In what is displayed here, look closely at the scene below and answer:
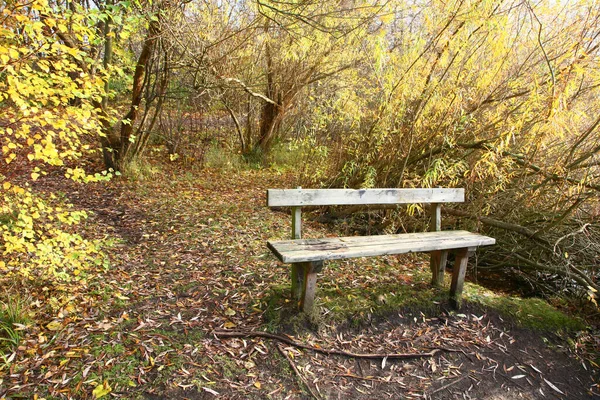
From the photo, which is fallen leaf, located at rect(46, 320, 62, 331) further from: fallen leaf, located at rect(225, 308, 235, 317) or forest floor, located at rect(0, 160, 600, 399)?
fallen leaf, located at rect(225, 308, 235, 317)

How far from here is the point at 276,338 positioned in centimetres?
257

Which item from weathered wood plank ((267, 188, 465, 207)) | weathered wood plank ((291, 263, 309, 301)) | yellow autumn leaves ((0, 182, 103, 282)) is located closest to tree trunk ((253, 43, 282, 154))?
weathered wood plank ((267, 188, 465, 207))

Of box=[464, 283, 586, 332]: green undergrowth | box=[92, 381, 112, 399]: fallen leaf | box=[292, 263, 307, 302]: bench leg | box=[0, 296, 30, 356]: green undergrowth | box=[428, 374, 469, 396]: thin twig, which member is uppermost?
box=[292, 263, 307, 302]: bench leg

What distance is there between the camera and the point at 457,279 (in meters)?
3.21

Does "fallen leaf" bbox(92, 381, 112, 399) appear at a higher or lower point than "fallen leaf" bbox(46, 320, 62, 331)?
lower

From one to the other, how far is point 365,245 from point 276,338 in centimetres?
99

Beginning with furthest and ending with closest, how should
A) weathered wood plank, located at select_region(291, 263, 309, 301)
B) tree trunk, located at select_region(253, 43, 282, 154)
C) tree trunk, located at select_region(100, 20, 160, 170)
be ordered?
tree trunk, located at select_region(253, 43, 282, 154) < tree trunk, located at select_region(100, 20, 160, 170) < weathered wood plank, located at select_region(291, 263, 309, 301)

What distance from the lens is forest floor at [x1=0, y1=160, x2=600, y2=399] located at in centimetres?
218

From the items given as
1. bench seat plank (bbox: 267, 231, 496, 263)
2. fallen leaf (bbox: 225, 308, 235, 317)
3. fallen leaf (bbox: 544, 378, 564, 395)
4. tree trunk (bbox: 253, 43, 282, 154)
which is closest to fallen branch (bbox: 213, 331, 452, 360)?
fallen leaf (bbox: 225, 308, 235, 317)

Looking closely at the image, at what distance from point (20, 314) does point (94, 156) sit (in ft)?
19.6

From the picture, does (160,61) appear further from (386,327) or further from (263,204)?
(386,327)

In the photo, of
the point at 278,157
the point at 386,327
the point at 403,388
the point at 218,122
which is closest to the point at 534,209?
the point at 386,327

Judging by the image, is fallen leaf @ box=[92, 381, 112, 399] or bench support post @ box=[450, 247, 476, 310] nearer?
fallen leaf @ box=[92, 381, 112, 399]

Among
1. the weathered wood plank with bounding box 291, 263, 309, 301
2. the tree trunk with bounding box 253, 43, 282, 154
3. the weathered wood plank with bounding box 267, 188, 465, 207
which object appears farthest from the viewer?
the tree trunk with bounding box 253, 43, 282, 154
